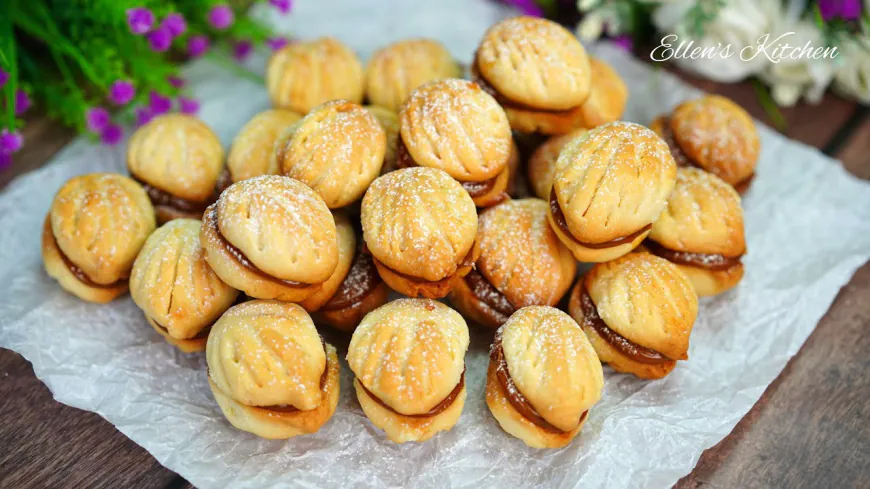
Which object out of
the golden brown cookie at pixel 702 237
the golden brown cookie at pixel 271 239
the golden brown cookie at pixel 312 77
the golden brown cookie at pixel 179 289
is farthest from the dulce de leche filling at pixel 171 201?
the golden brown cookie at pixel 702 237

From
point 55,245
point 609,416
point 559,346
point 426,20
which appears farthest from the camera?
point 426,20

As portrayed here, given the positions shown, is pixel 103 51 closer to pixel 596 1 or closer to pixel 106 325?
pixel 106 325

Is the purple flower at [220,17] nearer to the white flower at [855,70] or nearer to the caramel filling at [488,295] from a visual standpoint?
the caramel filling at [488,295]

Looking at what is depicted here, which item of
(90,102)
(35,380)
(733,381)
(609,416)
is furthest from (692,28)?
(35,380)

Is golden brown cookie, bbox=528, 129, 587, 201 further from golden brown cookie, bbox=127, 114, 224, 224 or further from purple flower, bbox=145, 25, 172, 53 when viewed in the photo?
purple flower, bbox=145, 25, 172, 53

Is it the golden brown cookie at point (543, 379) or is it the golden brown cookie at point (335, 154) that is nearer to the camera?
the golden brown cookie at point (543, 379)

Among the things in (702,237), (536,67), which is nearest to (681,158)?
(702,237)
